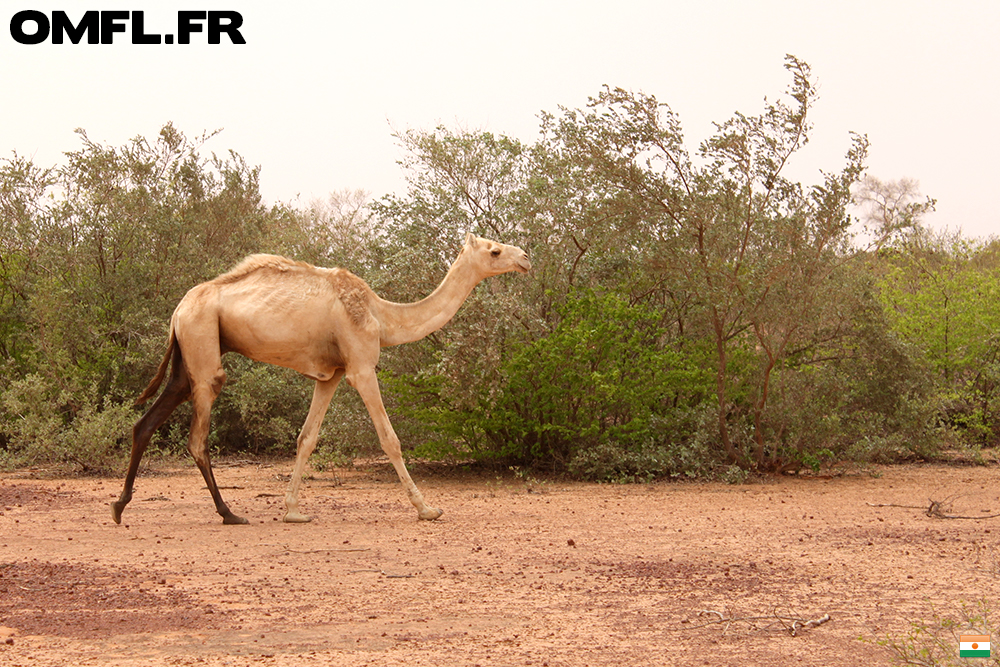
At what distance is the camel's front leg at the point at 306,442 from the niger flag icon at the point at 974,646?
678cm

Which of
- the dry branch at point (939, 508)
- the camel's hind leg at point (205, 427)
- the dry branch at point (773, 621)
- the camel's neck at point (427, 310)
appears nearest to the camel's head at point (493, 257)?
the camel's neck at point (427, 310)

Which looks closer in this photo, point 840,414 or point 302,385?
point 840,414

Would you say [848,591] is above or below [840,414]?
below

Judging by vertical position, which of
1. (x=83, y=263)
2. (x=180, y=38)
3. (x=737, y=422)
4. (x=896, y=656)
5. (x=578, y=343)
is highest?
(x=180, y=38)

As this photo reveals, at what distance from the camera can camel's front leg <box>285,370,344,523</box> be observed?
10148mm

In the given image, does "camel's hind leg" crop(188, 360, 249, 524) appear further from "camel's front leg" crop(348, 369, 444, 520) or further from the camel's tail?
"camel's front leg" crop(348, 369, 444, 520)

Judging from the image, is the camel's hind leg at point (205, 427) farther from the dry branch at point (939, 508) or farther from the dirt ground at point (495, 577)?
the dry branch at point (939, 508)

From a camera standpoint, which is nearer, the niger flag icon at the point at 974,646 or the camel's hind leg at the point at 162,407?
the niger flag icon at the point at 974,646

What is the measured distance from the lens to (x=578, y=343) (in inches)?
505

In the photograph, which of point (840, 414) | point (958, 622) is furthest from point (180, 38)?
point (958, 622)

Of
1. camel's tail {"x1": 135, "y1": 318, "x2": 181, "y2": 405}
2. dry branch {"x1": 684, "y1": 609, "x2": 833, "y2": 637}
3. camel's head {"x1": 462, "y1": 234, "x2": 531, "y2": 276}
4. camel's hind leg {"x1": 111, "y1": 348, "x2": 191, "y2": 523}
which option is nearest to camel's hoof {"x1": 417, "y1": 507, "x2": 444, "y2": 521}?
camel's head {"x1": 462, "y1": 234, "x2": 531, "y2": 276}

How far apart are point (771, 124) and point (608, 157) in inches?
81.1

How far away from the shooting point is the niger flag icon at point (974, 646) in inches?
178

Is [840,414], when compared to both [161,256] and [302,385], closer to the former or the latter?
[302,385]
